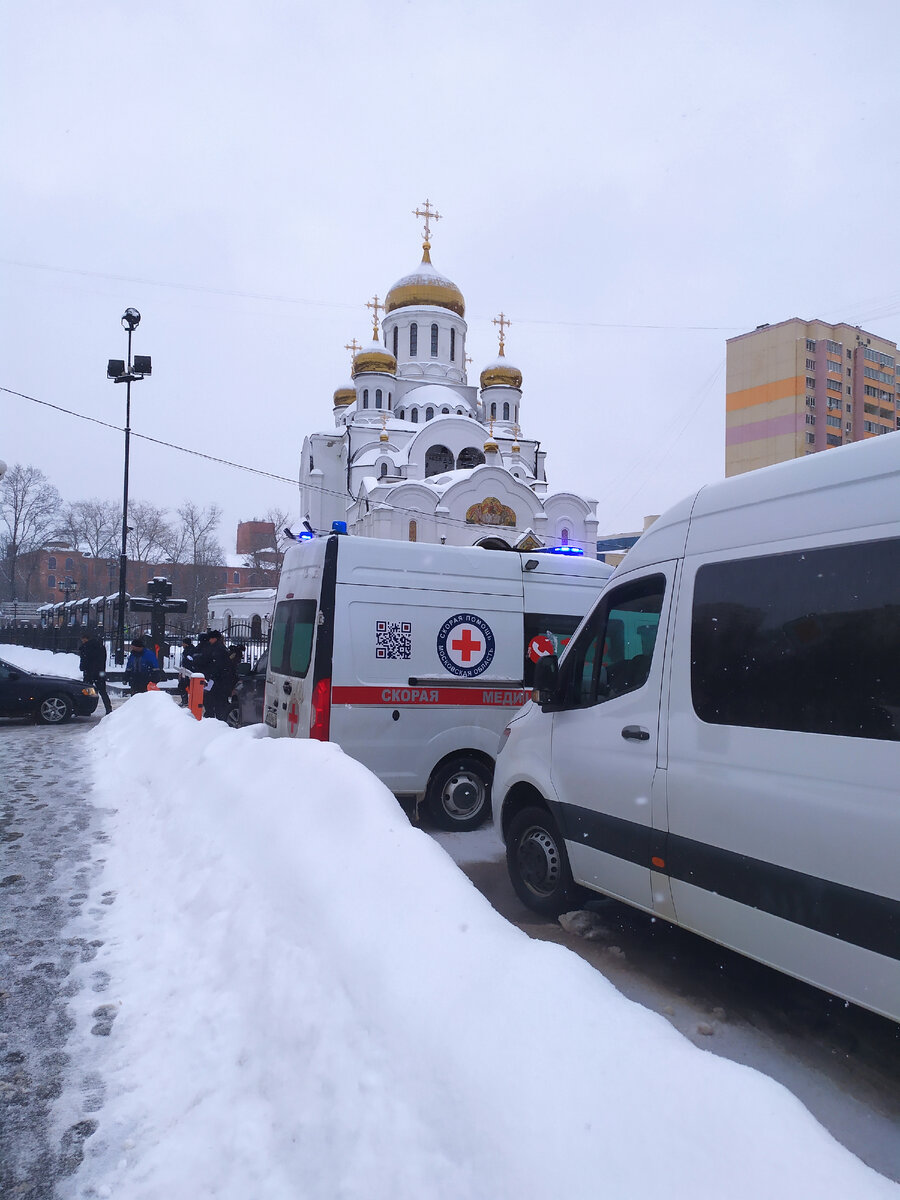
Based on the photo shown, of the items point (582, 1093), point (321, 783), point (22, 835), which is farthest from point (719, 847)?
point (22, 835)

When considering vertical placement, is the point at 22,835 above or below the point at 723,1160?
below

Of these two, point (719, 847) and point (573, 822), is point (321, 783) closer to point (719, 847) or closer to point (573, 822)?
point (573, 822)

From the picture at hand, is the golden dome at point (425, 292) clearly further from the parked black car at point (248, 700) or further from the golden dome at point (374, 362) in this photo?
the parked black car at point (248, 700)

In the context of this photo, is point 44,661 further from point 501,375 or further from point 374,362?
point 501,375

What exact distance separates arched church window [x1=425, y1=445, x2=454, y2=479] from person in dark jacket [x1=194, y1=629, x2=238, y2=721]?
38372mm

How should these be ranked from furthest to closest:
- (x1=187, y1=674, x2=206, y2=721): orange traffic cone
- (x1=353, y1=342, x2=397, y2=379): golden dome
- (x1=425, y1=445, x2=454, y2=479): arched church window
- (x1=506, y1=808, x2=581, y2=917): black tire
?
(x1=353, y1=342, x2=397, y2=379): golden dome < (x1=425, y1=445, x2=454, y2=479): arched church window < (x1=187, y1=674, x2=206, y2=721): orange traffic cone < (x1=506, y1=808, x2=581, y2=917): black tire

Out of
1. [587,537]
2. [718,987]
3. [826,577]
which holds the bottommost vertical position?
[718,987]

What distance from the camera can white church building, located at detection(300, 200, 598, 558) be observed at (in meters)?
42.8

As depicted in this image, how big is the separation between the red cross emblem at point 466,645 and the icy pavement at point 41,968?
3.46 meters

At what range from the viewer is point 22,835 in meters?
6.53

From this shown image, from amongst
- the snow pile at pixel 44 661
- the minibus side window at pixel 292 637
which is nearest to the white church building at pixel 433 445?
the snow pile at pixel 44 661

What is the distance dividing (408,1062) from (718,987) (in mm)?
2406

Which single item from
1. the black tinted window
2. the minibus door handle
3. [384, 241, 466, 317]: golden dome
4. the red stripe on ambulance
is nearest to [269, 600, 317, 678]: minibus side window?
the red stripe on ambulance

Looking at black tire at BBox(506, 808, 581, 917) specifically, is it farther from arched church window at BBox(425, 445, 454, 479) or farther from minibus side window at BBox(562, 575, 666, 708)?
arched church window at BBox(425, 445, 454, 479)
